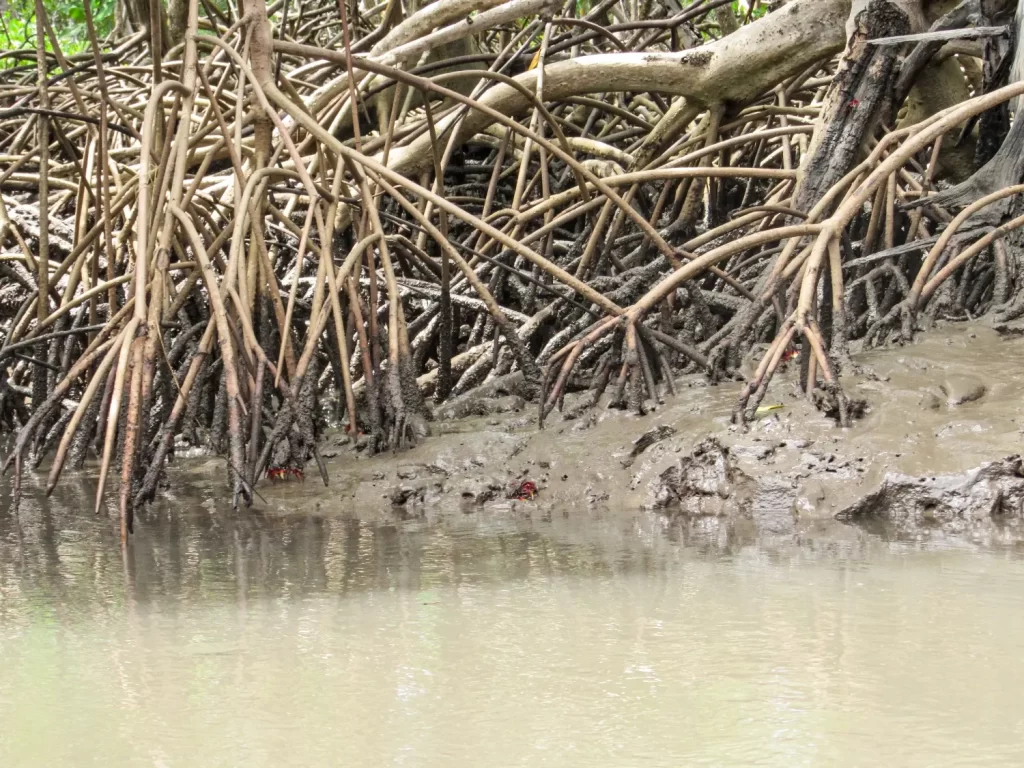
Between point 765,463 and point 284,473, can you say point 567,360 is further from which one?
point 284,473

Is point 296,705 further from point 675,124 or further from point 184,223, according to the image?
point 675,124

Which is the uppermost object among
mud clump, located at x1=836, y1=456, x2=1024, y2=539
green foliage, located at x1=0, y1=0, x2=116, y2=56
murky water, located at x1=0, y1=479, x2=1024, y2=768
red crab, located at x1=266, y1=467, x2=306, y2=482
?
green foliage, located at x1=0, y1=0, x2=116, y2=56

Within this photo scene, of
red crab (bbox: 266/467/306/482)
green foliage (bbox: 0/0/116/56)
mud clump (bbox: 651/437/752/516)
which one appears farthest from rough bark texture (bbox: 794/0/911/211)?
green foliage (bbox: 0/0/116/56)

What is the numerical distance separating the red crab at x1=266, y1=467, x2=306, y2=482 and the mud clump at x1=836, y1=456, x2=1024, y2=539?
1.54 metres

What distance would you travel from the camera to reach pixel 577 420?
12.6 feet

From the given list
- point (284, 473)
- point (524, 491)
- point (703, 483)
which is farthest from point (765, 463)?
point (284, 473)

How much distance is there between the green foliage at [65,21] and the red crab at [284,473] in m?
7.10

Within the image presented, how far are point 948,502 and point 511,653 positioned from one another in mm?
1546

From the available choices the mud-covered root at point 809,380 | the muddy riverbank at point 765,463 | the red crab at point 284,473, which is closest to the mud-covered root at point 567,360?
the muddy riverbank at point 765,463

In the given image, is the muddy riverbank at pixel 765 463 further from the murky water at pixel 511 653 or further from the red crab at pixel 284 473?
the murky water at pixel 511 653

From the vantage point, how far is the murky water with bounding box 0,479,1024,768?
1.56m

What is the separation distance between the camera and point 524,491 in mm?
3574

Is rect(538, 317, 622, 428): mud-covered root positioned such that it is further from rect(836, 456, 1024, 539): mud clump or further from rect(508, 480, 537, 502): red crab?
rect(836, 456, 1024, 539): mud clump

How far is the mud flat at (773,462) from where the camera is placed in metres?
3.13
